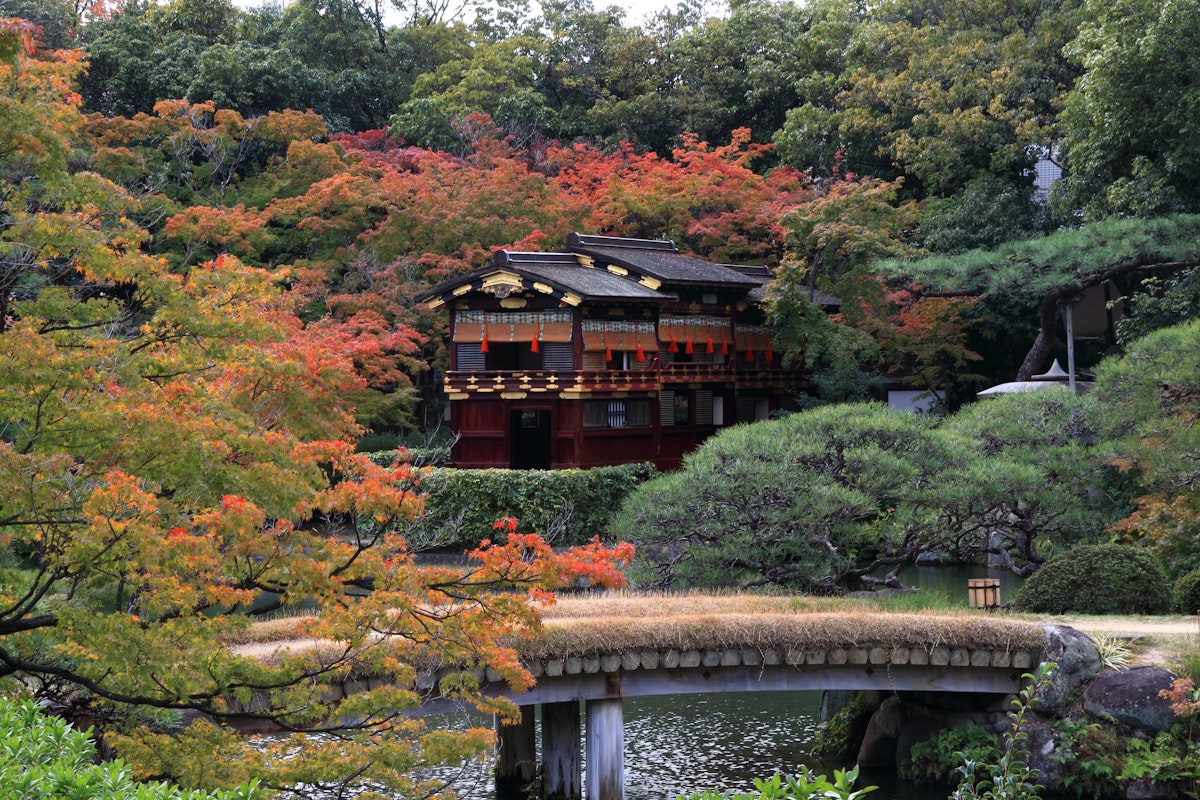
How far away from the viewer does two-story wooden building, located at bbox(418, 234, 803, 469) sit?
2966 centimetres

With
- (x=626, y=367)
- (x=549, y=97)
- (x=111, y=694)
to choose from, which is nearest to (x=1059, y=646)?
(x=111, y=694)

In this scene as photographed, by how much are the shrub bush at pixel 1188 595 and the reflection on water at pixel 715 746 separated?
4.76m

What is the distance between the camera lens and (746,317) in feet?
112

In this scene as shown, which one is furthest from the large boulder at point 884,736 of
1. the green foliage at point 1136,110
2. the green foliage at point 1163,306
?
the green foliage at point 1136,110

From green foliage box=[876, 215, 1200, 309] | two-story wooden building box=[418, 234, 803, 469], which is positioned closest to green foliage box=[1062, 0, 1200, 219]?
green foliage box=[876, 215, 1200, 309]

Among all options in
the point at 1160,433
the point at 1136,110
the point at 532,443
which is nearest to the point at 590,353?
the point at 532,443

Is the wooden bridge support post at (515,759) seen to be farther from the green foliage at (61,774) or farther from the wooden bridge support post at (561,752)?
the green foliage at (61,774)

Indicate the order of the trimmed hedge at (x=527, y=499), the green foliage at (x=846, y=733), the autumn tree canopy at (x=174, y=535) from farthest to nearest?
the trimmed hedge at (x=527, y=499), the green foliage at (x=846, y=733), the autumn tree canopy at (x=174, y=535)

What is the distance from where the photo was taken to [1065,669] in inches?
547

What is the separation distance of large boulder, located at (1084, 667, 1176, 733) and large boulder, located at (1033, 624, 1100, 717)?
168mm

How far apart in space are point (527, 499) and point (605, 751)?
13.2 m

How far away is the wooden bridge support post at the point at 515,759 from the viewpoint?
15.2m

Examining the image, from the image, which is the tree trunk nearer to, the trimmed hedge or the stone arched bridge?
the trimmed hedge

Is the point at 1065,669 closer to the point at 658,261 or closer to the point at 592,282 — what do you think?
the point at 592,282
